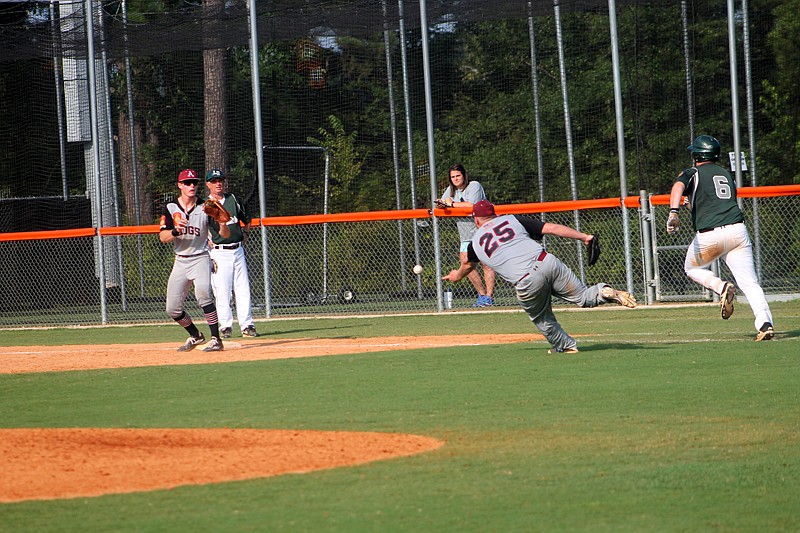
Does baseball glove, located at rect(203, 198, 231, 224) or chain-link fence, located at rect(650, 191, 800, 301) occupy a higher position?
baseball glove, located at rect(203, 198, 231, 224)

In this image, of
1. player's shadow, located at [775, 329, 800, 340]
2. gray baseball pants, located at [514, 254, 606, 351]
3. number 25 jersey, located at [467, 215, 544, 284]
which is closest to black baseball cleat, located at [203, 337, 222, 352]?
number 25 jersey, located at [467, 215, 544, 284]

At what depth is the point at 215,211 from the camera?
12.0 m

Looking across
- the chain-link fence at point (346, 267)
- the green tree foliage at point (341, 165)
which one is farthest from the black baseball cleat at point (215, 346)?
the green tree foliage at point (341, 165)

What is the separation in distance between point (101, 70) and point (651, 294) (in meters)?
12.8

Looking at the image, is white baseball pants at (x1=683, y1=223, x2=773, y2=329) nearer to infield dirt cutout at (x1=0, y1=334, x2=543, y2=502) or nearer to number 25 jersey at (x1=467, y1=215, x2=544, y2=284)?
number 25 jersey at (x1=467, y1=215, x2=544, y2=284)

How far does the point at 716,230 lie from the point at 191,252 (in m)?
5.63

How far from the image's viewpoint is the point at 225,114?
23.5m

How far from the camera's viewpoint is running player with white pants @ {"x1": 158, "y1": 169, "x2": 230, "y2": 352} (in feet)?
40.5

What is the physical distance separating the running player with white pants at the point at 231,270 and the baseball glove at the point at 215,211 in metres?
1.44

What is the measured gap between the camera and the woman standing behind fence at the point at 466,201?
17297 millimetres

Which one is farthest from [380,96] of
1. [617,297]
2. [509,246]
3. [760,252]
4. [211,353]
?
[617,297]

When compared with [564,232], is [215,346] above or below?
below

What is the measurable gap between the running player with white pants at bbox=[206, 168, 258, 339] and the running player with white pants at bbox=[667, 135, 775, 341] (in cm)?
551

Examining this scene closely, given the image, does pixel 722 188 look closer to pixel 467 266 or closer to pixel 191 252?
→ pixel 467 266
